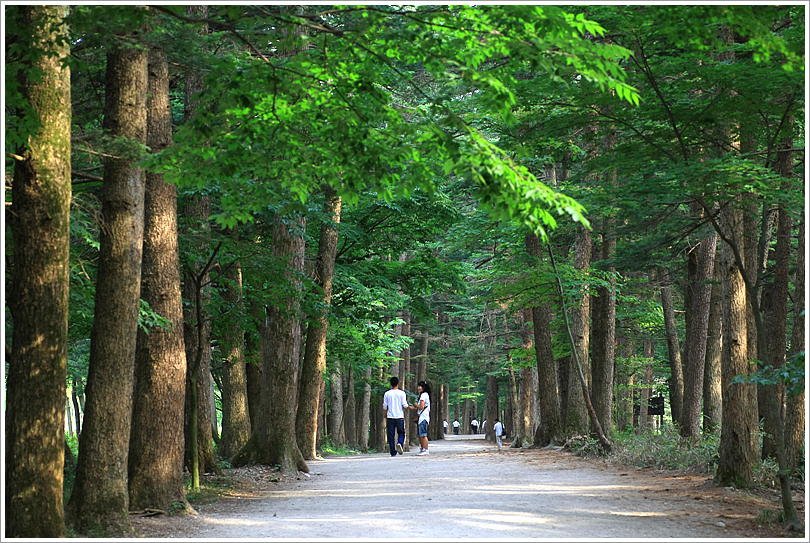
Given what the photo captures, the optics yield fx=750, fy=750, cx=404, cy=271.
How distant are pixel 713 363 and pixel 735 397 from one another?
7642mm

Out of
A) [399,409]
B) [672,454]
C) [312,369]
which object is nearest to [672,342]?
[672,454]

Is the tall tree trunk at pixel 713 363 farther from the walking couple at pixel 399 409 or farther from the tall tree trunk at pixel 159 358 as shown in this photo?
the tall tree trunk at pixel 159 358

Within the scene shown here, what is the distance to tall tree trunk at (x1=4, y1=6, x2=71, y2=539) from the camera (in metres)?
6.30

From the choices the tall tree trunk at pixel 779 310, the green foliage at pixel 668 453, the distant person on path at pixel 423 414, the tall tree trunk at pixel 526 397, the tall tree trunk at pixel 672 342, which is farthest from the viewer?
the tall tree trunk at pixel 526 397

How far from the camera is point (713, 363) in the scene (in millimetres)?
17938

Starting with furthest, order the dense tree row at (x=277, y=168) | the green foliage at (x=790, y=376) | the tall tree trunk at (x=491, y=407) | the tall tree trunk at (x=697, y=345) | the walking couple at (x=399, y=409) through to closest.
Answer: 1. the tall tree trunk at (x=491, y=407)
2. the walking couple at (x=399, y=409)
3. the tall tree trunk at (x=697, y=345)
4. the green foliage at (x=790, y=376)
5. the dense tree row at (x=277, y=168)

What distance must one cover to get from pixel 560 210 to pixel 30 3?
496 centimetres

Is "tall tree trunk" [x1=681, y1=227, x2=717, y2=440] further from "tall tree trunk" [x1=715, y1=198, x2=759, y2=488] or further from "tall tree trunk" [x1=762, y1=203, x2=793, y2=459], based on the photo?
"tall tree trunk" [x1=715, y1=198, x2=759, y2=488]

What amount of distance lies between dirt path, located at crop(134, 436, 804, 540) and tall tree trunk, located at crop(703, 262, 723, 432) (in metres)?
4.40

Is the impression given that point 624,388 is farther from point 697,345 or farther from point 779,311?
point 779,311

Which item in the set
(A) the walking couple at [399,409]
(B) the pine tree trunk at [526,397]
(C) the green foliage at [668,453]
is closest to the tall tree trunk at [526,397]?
(B) the pine tree trunk at [526,397]

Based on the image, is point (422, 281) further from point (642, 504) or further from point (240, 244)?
point (642, 504)

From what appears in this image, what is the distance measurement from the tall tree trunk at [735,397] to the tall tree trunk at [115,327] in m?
7.94

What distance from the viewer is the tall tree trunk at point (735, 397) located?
10.6 m
